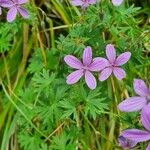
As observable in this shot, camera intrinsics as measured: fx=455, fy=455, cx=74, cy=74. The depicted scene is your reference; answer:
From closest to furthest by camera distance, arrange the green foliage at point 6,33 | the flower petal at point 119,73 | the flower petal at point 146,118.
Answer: the flower petal at point 146,118
the flower petal at point 119,73
the green foliage at point 6,33

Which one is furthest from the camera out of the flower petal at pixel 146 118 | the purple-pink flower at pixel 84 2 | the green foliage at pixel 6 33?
the green foliage at pixel 6 33

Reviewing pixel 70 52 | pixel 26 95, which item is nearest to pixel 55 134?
pixel 26 95

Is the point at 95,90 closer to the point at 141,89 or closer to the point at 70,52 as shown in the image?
the point at 70,52

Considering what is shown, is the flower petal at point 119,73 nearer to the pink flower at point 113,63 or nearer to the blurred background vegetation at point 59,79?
the pink flower at point 113,63

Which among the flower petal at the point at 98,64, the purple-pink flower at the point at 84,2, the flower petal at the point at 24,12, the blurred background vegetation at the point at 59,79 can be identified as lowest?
the blurred background vegetation at the point at 59,79

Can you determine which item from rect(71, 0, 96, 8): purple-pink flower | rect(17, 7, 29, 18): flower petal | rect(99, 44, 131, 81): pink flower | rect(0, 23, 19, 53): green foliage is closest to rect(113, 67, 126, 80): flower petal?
rect(99, 44, 131, 81): pink flower

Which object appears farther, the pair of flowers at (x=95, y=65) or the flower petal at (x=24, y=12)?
the flower petal at (x=24, y=12)

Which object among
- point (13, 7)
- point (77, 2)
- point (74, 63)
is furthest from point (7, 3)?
point (74, 63)

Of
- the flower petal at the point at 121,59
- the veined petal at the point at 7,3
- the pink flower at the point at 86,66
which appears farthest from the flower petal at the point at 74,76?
the veined petal at the point at 7,3

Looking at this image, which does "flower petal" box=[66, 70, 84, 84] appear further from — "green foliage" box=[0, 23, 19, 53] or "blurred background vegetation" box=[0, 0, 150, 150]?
"green foliage" box=[0, 23, 19, 53]
